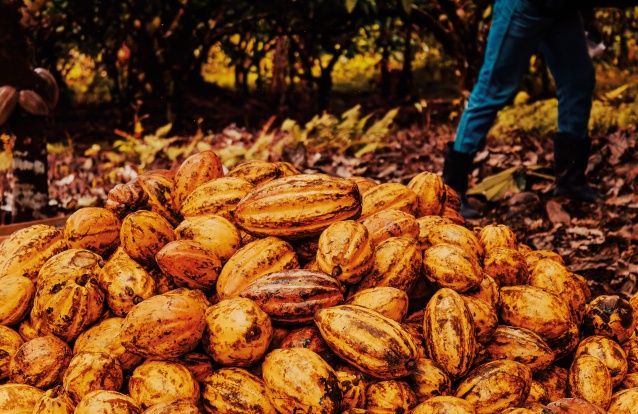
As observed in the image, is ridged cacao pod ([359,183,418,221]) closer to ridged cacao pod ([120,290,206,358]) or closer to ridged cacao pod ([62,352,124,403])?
ridged cacao pod ([120,290,206,358])

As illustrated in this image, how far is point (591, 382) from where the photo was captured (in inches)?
61.9

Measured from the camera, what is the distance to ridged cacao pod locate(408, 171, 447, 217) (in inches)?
81.5

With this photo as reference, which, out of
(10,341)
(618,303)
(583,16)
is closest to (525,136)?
(583,16)

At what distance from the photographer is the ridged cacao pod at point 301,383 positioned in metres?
1.32

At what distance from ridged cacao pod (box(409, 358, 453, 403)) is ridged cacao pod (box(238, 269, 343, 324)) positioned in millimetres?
238

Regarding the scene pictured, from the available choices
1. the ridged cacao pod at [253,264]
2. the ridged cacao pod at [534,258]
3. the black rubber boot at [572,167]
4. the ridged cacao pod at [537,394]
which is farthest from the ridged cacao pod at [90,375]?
the black rubber boot at [572,167]

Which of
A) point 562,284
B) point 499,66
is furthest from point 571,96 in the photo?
point 562,284

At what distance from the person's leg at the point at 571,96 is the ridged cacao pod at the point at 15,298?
311 cm

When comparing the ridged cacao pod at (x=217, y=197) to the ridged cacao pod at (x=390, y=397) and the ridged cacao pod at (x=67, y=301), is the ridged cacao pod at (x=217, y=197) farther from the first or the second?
the ridged cacao pod at (x=390, y=397)

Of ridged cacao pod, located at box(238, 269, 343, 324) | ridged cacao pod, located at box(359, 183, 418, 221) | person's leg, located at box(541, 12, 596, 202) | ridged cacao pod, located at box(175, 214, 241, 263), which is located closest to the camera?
ridged cacao pod, located at box(238, 269, 343, 324)

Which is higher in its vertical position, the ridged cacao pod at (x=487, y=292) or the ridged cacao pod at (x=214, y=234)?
the ridged cacao pod at (x=214, y=234)

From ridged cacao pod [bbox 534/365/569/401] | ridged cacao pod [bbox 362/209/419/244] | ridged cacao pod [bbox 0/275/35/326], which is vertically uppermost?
ridged cacao pod [bbox 362/209/419/244]

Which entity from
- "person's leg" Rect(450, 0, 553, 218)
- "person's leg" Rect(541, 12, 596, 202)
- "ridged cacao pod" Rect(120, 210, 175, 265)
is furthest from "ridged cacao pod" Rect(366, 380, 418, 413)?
"person's leg" Rect(541, 12, 596, 202)

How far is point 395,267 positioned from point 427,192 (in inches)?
19.4
